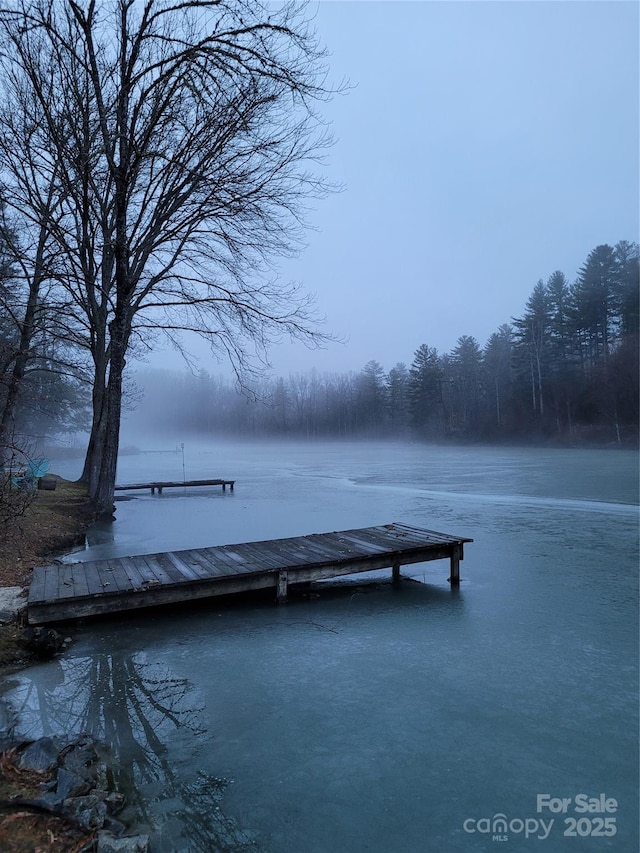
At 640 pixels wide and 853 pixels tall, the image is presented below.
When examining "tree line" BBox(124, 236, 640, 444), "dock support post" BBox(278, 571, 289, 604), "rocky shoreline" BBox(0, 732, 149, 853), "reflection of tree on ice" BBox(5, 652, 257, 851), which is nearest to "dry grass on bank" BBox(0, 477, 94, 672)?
"rocky shoreline" BBox(0, 732, 149, 853)

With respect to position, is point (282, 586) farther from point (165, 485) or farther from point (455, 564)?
point (165, 485)

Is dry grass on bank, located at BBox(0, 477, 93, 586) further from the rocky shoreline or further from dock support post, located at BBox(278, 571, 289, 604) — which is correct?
the rocky shoreline

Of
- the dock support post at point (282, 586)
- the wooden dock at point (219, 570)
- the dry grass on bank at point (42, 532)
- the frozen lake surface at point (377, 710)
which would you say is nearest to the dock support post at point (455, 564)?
the wooden dock at point (219, 570)

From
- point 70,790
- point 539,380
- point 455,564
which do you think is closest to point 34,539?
point 455,564

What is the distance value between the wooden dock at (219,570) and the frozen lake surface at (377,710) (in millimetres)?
287

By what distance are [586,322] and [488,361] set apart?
15860mm

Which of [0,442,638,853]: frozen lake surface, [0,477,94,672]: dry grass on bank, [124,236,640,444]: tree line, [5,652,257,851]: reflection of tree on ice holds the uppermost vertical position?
[124,236,640,444]: tree line

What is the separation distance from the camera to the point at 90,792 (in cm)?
260

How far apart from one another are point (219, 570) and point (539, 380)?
48902 mm

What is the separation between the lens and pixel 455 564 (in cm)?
662

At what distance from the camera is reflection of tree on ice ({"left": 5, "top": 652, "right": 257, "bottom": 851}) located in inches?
99.7

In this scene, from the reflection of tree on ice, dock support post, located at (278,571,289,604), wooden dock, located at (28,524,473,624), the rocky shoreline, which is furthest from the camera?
dock support post, located at (278,571,289,604)

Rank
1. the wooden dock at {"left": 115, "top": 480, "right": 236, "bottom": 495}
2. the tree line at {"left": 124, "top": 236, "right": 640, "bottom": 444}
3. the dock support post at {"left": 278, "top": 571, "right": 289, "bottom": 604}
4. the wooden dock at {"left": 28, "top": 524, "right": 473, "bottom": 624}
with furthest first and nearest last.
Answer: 1. the tree line at {"left": 124, "top": 236, "right": 640, "bottom": 444}
2. the wooden dock at {"left": 115, "top": 480, "right": 236, "bottom": 495}
3. the dock support post at {"left": 278, "top": 571, "right": 289, "bottom": 604}
4. the wooden dock at {"left": 28, "top": 524, "right": 473, "bottom": 624}

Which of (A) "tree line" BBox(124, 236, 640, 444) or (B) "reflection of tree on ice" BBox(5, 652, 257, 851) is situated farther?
(A) "tree line" BBox(124, 236, 640, 444)
